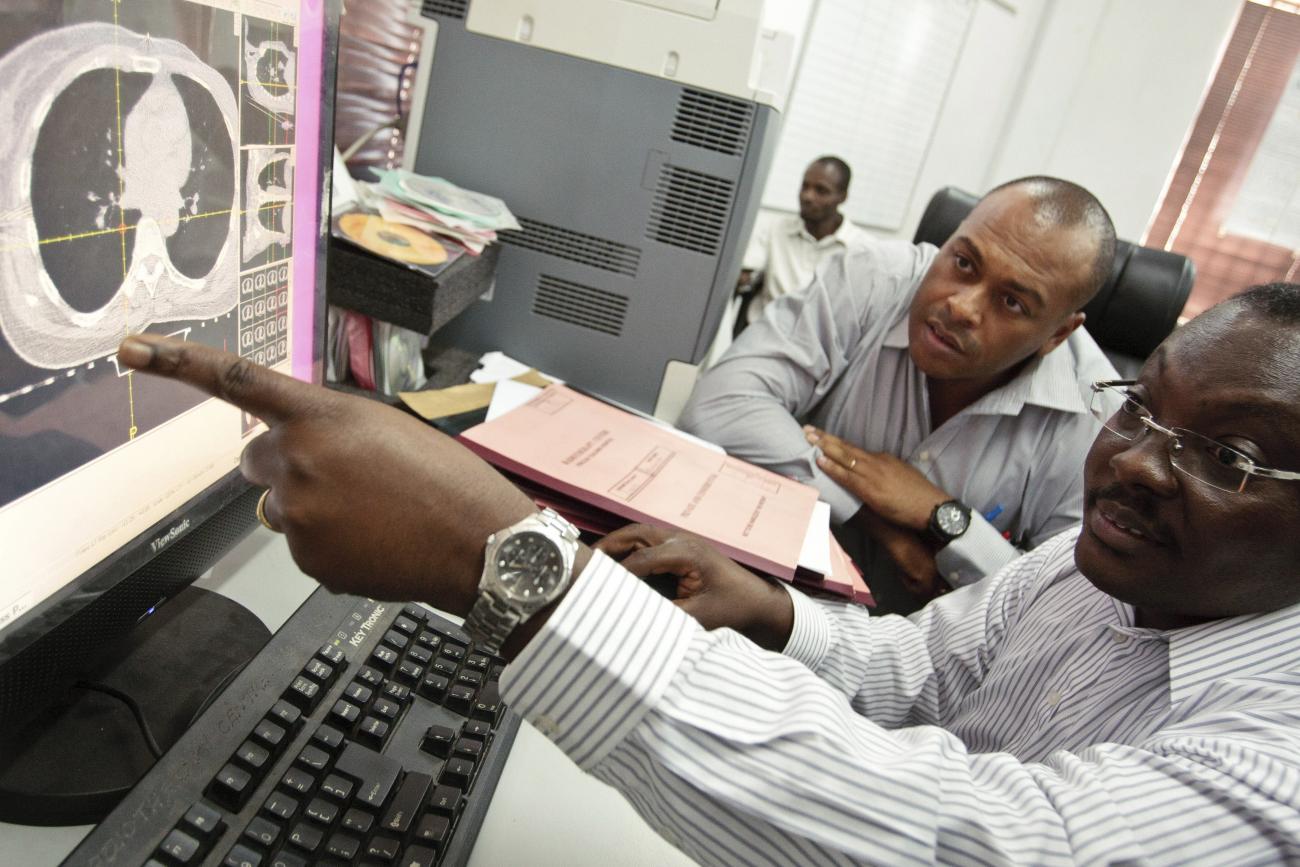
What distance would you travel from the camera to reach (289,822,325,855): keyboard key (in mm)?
396

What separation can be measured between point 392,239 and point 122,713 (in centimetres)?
56

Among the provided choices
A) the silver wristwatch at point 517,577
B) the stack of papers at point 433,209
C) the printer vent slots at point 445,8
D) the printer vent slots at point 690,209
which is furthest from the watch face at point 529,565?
the printer vent slots at point 445,8

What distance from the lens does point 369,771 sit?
444 mm

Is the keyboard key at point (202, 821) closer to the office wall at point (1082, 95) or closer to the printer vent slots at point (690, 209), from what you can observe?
the printer vent slots at point (690, 209)

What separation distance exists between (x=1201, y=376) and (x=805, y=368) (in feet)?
2.35

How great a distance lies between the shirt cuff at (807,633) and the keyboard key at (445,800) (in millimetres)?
358

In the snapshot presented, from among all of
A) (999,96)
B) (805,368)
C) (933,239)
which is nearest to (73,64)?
(805,368)

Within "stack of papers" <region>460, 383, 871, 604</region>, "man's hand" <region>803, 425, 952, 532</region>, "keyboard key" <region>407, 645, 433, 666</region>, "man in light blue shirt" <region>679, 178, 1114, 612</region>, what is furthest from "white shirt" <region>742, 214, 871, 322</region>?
"keyboard key" <region>407, 645, 433, 666</region>

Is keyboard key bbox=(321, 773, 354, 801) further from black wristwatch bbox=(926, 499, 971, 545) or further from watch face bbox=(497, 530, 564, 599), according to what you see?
black wristwatch bbox=(926, 499, 971, 545)

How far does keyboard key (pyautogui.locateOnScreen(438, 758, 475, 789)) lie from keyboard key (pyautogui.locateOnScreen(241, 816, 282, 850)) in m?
0.10

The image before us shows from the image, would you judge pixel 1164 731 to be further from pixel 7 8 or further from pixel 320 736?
pixel 7 8

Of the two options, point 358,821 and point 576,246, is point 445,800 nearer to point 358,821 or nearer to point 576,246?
point 358,821

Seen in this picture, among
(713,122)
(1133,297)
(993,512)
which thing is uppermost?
(713,122)

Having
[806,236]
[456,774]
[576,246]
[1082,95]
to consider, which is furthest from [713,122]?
[1082,95]
